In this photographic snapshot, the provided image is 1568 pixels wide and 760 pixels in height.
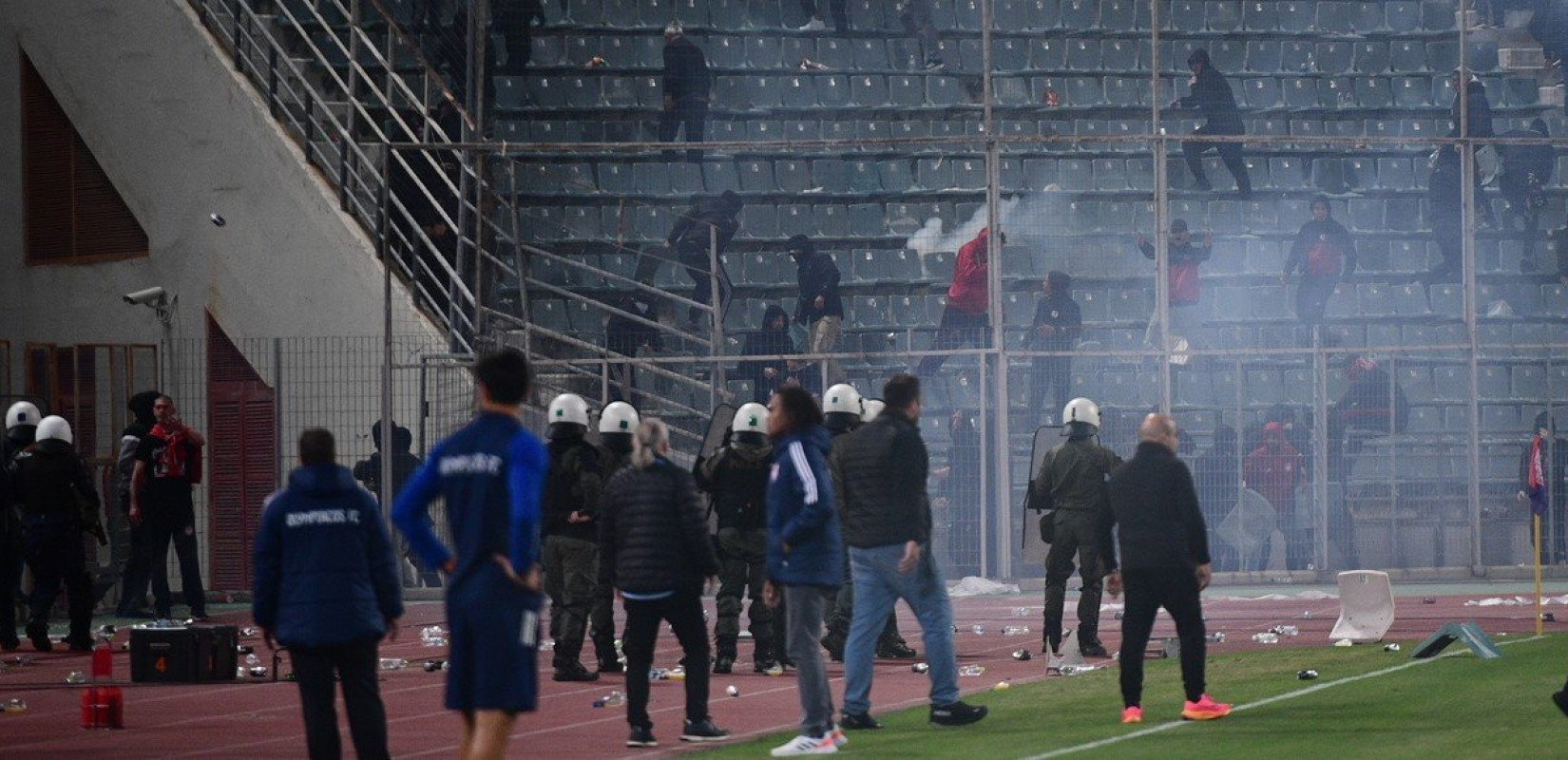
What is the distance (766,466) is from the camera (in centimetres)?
1577

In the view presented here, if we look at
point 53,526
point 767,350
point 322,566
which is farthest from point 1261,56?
point 322,566

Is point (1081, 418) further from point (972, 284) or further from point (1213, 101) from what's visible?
point (1213, 101)

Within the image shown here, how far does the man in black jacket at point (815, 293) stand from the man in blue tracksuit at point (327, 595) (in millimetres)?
14810

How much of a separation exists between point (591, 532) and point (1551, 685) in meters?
6.25

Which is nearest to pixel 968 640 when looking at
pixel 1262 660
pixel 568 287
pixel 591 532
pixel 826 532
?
pixel 1262 660

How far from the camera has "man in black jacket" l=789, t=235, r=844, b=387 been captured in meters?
24.9

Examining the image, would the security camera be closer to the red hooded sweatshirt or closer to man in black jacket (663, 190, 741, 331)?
man in black jacket (663, 190, 741, 331)

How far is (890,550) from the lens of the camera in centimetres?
1219

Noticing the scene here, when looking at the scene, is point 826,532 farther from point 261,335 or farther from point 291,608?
point 261,335

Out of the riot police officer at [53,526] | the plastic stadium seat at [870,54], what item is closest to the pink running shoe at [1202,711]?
the riot police officer at [53,526]

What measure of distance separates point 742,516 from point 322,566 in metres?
6.32

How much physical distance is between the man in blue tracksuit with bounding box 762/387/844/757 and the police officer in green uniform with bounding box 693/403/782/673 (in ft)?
12.9

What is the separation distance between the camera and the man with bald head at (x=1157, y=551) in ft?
40.1

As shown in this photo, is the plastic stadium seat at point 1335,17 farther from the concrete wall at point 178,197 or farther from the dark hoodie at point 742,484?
the dark hoodie at point 742,484
